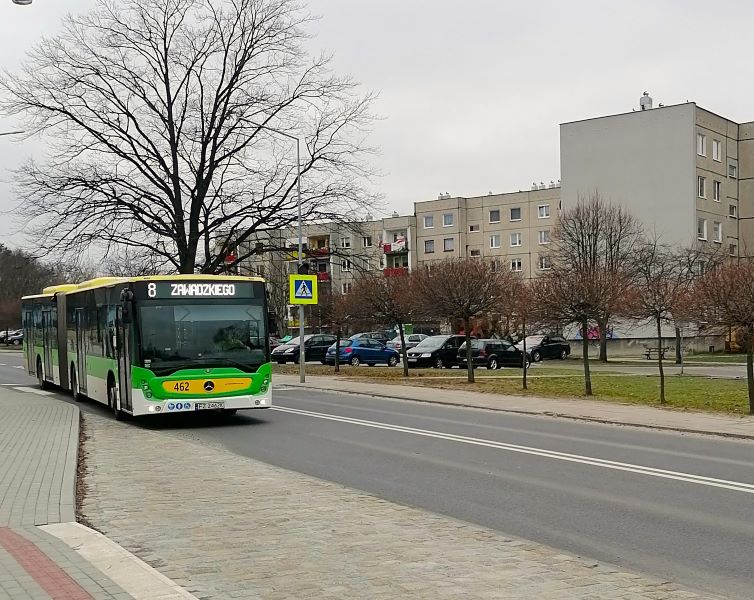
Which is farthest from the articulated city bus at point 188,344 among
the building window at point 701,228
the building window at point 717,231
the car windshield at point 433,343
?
the building window at point 717,231

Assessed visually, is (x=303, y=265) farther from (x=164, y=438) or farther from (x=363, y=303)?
(x=164, y=438)

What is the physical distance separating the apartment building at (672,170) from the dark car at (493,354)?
2087 centimetres

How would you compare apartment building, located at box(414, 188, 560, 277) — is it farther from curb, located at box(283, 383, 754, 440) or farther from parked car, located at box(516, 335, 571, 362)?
curb, located at box(283, 383, 754, 440)

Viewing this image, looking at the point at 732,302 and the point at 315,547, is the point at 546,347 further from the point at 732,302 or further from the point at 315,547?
the point at 315,547

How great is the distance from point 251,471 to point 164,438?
4802mm

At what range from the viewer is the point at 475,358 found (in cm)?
4175

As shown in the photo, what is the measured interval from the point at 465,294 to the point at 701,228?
1362 inches

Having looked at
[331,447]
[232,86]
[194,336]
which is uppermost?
[232,86]

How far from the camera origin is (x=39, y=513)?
8.84 m

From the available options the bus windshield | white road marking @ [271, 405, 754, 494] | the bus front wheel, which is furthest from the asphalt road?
the bus windshield

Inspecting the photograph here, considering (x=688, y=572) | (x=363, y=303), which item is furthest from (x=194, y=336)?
(x=363, y=303)

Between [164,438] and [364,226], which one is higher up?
[364,226]

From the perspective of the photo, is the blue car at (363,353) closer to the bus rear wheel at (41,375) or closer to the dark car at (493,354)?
the dark car at (493,354)

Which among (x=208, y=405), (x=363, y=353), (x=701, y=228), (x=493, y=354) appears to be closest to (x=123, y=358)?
(x=208, y=405)
